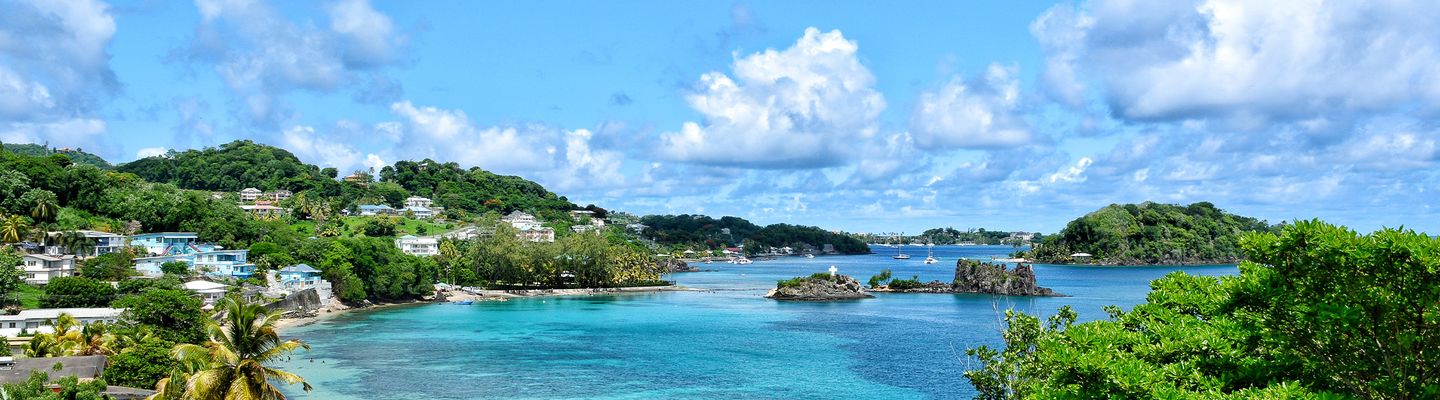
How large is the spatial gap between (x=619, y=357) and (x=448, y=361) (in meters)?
10.2

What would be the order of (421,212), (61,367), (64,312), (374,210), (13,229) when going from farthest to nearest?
(421,212), (374,210), (13,229), (64,312), (61,367)

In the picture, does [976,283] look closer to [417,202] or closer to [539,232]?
[539,232]

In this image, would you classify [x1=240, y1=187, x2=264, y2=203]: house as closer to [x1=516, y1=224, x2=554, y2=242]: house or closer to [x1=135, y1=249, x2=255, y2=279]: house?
[x1=516, y1=224, x2=554, y2=242]: house

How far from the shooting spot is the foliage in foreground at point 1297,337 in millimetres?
9672

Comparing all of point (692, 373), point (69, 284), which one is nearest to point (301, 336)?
point (69, 284)

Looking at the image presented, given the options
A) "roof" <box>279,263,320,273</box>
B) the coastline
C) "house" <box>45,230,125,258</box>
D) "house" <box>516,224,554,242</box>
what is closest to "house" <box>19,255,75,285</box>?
"house" <box>45,230,125,258</box>

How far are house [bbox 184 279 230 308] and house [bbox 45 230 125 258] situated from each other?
52.8ft

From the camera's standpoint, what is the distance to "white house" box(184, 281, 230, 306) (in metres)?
61.2

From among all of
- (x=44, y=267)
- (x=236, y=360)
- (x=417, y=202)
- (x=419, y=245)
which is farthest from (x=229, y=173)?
(x=236, y=360)

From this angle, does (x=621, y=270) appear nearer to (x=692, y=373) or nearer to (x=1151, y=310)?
Result: (x=692, y=373)

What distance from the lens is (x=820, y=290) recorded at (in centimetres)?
10644

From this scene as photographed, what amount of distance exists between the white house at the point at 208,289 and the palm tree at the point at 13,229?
17.4 metres

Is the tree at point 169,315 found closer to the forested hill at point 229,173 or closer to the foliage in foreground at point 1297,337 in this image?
the foliage in foreground at point 1297,337

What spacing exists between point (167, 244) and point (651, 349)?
54726 mm
